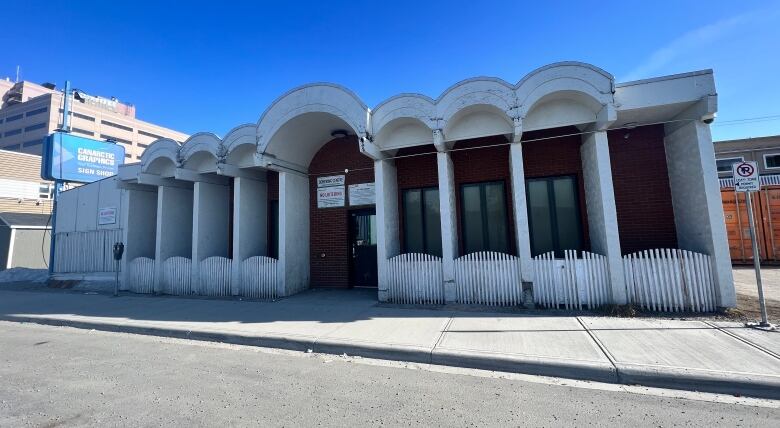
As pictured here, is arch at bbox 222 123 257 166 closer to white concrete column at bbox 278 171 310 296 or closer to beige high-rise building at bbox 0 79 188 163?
white concrete column at bbox 278 171 310 296

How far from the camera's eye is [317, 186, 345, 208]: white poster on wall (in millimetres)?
11391

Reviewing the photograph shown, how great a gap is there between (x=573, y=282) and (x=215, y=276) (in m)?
9.72

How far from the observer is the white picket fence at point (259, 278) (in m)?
9.97

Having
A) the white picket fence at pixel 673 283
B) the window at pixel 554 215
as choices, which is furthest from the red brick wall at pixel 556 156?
the white picket fence at pixel 673 283

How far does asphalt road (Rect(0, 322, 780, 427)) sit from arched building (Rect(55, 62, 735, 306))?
387 cm

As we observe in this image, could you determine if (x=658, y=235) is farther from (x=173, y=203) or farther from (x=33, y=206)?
(x=33, y=206)

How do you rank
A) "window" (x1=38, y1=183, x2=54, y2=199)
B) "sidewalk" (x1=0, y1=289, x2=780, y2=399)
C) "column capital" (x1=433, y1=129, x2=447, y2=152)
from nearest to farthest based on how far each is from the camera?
"sidewalk" (x1=0, y1=289, x2=780, y2=399) < "column capital" (x1=433, y1=129, x2=447, y2=152) < "window" (x1=38, y1=183, x2=54, y2=199)

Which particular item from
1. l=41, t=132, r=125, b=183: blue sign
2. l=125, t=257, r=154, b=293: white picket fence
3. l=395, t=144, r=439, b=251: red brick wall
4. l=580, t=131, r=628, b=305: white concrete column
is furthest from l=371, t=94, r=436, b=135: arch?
l=41, t=132, r=125, b=183: blue sign

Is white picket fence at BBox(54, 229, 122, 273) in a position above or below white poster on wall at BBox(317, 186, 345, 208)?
below

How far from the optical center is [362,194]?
36.6ft

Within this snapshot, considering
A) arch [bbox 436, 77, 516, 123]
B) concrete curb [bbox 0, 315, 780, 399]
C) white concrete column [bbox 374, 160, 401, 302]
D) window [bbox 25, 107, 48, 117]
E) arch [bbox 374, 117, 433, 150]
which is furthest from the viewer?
window [bbox 25, 107, 48, 117]

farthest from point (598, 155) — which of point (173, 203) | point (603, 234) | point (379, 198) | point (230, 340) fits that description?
point (173, 203)

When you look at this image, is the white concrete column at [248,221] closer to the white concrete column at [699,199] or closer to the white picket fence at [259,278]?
the white picket fence at [259,278]

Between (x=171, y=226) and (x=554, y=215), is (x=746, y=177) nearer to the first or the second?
(x=554, y=215)
